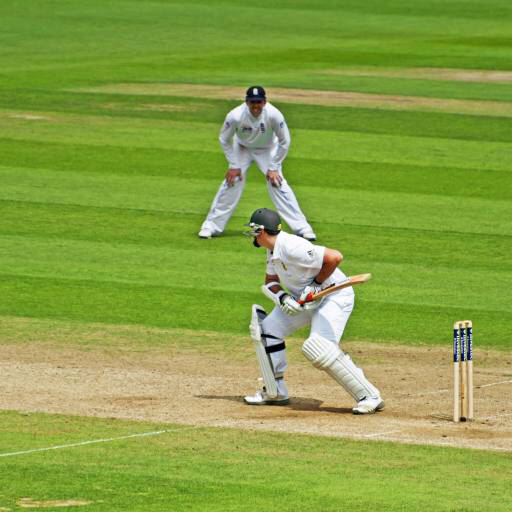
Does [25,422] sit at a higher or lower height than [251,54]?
lower

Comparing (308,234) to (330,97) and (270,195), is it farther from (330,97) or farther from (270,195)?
(330,97)

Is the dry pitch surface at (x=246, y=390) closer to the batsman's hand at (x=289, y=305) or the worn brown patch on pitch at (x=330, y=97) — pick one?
the batsman's hand at (x=289, y=305)

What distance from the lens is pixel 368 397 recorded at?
1104 cm

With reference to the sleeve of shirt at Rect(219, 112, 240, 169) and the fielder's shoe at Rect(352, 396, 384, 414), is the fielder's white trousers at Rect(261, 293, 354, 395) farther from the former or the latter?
the sleeve of shirt at Rect(219, 112, 240, 169)

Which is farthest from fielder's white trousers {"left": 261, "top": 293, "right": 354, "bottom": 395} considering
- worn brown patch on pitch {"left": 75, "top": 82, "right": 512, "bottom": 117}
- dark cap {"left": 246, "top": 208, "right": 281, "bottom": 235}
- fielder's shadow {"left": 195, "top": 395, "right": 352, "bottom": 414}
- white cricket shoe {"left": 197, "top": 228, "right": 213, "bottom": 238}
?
worn brown patch on pitch {"left": 75, "top": 82, "right": 512, "bottom": 117}

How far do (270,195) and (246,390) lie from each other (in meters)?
6.14

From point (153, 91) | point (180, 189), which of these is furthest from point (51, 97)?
point (180, 189)

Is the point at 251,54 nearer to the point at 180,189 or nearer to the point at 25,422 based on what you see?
the point at 180,189

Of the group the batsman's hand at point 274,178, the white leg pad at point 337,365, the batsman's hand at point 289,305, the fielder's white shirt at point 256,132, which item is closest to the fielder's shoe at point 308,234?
the batsman's hand at point 274,178

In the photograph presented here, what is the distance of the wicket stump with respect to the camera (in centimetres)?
1063

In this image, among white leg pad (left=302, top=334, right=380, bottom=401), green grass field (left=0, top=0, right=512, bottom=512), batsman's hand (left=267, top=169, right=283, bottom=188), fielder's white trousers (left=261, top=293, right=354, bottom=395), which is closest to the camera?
green grass field (left=0, top=0, right=512, bottom=512)

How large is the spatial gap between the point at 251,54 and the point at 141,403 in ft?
73.1

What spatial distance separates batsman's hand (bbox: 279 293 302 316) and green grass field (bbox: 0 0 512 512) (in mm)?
1200

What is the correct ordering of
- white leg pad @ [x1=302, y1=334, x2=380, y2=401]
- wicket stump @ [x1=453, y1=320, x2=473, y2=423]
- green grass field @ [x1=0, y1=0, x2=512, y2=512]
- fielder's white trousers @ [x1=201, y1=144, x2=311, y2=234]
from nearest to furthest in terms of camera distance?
1. green grass field @ [x1=0, y1=0, x2=512, y2=512]
2. wicket stump @ [x1=453, y1=320, x2=473, y2=423]
3. white leg pad @ [x1=302, y1=334, x2=380, y2=401]
4. fielder's white trousers @ [x1=201, y1=144, x2=311, y2=234]
